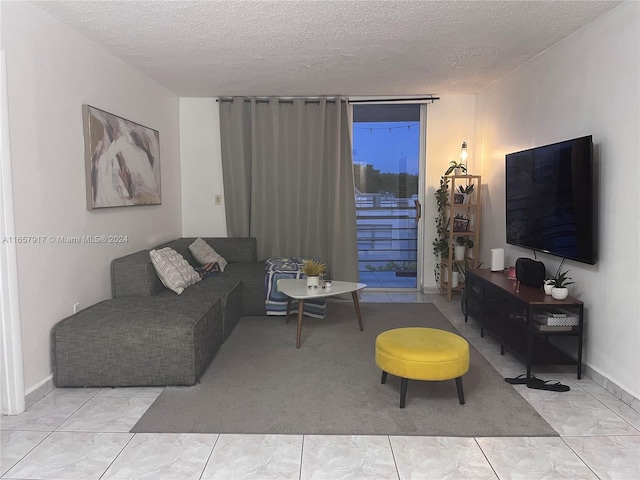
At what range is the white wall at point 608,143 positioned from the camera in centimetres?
277

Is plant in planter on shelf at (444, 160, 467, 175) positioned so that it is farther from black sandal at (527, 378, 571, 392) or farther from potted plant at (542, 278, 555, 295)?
black sandal at (527, 378, 571, 392)

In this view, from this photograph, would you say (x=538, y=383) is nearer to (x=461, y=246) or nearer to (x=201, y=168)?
(x=461, y=246)

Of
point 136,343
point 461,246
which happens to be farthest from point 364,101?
point 136,343

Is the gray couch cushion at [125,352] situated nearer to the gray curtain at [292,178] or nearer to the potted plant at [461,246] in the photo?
the gray curtain at [292,178]

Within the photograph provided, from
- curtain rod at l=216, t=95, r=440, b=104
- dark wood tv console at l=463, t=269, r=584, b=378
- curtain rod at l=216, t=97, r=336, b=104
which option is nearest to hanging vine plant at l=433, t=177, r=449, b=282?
curtain rod at l=216, t=95, r=440, b=104

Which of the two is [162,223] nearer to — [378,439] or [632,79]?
[378,439]

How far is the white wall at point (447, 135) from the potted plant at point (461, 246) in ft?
1.79

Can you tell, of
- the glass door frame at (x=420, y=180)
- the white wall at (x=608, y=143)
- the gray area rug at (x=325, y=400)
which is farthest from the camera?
the glass door frame at (x=420, y=180)

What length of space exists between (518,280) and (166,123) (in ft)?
13.1

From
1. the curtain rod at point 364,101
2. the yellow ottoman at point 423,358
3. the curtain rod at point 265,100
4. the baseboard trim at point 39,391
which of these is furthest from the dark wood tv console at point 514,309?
the baseboard trim at point 39,391

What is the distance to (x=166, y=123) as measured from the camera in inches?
207

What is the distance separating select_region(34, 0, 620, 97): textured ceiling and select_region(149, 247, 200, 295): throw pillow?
1.68 metres

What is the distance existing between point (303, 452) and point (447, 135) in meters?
4.51

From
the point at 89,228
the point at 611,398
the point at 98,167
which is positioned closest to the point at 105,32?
the point at 98,167
